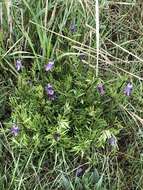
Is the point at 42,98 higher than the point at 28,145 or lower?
higher

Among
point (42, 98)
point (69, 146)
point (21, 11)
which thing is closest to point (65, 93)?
point (42, 98)

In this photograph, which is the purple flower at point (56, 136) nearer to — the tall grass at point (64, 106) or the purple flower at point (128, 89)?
the tall grass at point (64, 106)

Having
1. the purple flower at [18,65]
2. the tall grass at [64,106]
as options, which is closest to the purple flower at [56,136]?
the tall grass at [64,106]

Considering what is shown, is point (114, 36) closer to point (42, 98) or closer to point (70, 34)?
point (70, 34)

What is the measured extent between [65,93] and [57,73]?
11 cm

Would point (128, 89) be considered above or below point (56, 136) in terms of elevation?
above

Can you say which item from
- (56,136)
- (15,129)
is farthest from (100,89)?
(15,129)

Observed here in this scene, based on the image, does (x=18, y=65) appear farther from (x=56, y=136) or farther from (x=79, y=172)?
(x=79, y=172)

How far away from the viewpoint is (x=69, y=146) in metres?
1.77

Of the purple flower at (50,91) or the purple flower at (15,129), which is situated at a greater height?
the purple flower at (50,91)

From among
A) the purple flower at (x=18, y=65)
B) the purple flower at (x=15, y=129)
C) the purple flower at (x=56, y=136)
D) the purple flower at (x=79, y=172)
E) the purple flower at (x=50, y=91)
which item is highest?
the purple flower at (x=18, y=65)

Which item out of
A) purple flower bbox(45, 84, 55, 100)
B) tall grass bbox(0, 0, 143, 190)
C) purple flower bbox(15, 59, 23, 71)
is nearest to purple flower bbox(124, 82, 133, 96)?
tall grass bbox(0, 0, 143, 190)

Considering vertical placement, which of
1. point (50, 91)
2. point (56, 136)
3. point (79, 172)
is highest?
point (50, 91)

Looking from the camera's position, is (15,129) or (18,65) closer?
(15,129)
